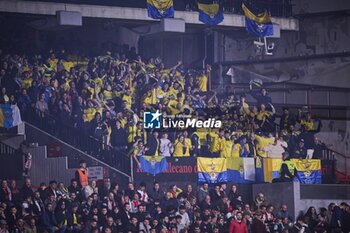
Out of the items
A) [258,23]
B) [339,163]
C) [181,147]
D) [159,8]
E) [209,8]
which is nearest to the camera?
[181,147]

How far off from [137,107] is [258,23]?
307 inches

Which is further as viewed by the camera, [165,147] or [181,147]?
[181,147]

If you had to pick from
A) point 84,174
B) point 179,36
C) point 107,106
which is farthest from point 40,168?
point 179,36

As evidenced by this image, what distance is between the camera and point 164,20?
1384 inches

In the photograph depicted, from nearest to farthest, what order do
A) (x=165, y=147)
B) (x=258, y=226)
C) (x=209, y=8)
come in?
(x=258, y=226), (x=165, y=147), (x=209, y=8)

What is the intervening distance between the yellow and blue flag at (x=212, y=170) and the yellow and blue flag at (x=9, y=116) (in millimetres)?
5776

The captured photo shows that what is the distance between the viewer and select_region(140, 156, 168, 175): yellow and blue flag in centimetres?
2856

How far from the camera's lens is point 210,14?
119ft

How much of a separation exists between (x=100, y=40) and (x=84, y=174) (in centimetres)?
1188

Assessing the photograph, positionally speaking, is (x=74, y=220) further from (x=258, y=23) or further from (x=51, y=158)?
(x=258, y=23)

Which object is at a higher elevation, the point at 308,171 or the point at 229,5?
the point at 229,5

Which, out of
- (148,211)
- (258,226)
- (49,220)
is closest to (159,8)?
(258,226)

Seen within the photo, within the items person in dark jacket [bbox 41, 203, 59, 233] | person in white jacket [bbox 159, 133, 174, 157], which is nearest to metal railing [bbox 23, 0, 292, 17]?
person in white jacket [bbox 159, 133, 174, 157]

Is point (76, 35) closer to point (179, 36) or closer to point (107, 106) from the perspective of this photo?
point (179, 36)
